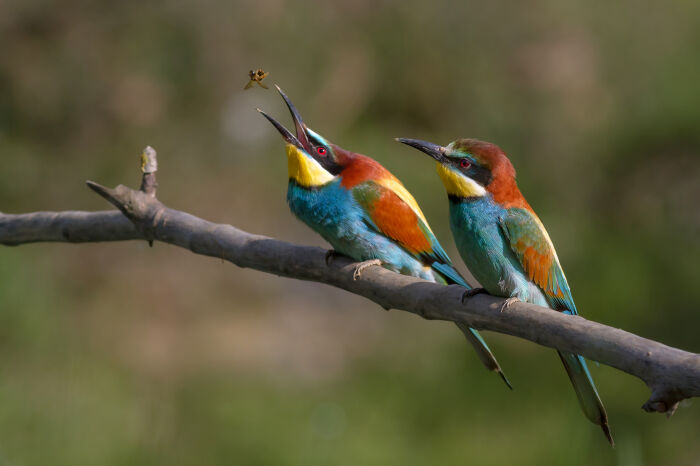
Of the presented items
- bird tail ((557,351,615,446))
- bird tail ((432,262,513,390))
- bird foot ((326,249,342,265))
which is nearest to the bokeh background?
bird tail ((432,262,513,390))

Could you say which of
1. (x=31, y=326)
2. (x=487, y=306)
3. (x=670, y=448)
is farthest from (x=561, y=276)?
(x=31, y=326)

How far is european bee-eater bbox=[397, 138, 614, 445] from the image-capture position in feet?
5.93

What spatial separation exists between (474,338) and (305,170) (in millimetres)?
609

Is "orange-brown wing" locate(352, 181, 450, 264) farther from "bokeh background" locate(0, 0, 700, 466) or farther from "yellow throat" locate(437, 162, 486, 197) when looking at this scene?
Result: "bokeh background" locate(0, 0, 700, 466)

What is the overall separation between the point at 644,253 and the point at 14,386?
318cm

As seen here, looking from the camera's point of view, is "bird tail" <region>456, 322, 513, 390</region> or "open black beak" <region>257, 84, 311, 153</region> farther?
"open black beak" <region>257, 84, 311, 153</region>

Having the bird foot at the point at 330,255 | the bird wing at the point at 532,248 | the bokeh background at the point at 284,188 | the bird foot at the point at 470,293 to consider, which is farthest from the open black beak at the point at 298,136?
the bokeh background at the point at 284,188

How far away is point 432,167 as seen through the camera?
470cm

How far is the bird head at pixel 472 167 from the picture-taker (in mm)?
1784

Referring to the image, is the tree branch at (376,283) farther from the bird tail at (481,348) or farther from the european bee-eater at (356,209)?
the bird tail at (481,348)

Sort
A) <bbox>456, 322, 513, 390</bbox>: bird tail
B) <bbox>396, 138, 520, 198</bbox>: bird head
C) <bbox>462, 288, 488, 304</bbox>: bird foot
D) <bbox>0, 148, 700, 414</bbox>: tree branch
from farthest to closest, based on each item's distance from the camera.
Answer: <bbox>456, 322, 513, 390</bbox>: bird tail → <bbox>396, 138, 520, 198</bbox>: bird head → <bbox>462, 288, 488, 304</bbox>: bird foot → <bbox>0, 148, 700, 414</bbox>: tree branch

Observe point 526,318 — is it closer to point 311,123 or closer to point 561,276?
point 561,276

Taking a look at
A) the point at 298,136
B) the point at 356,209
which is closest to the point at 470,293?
the point at 356,209

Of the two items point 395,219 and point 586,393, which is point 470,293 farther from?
point 395,219
